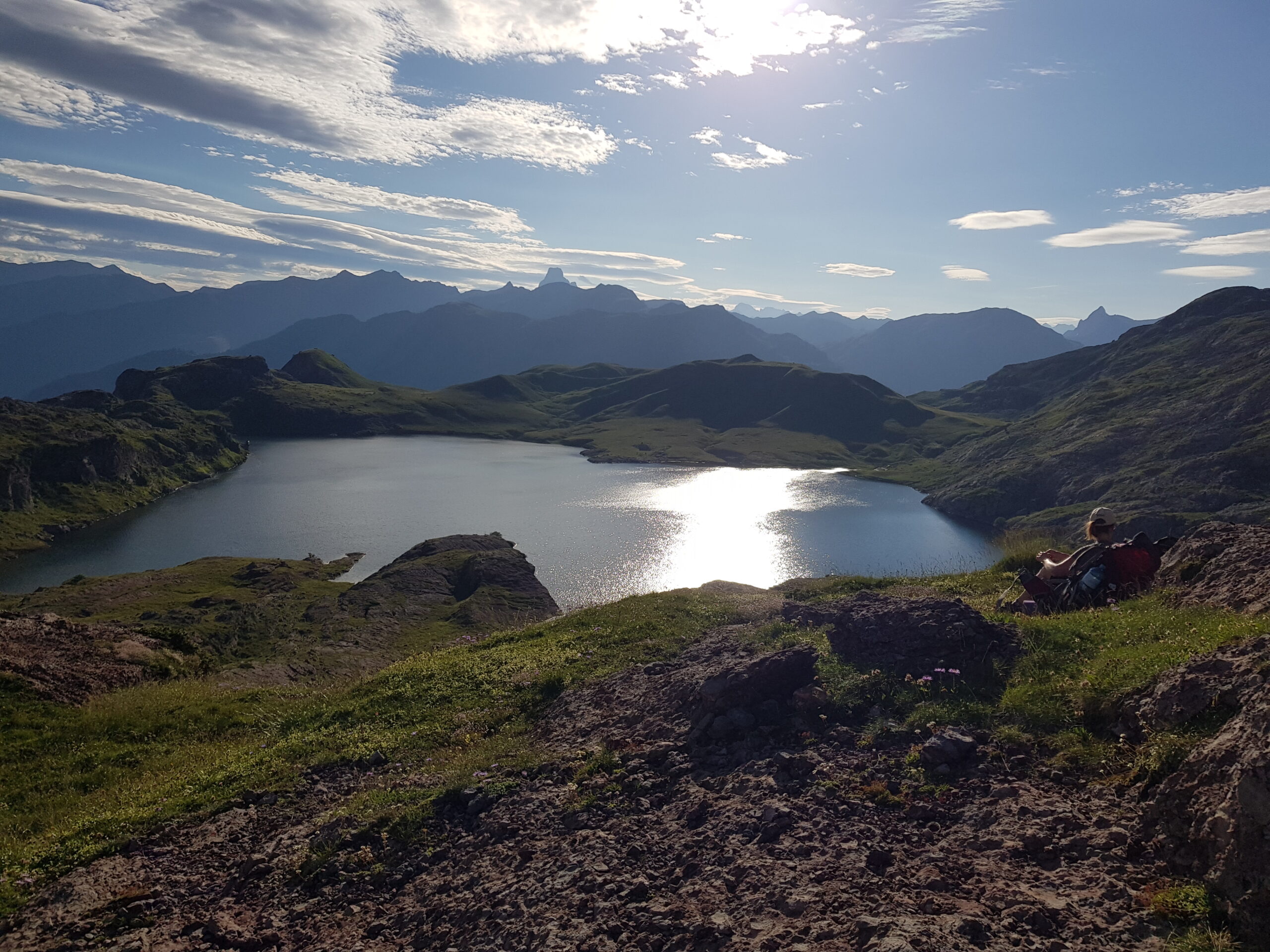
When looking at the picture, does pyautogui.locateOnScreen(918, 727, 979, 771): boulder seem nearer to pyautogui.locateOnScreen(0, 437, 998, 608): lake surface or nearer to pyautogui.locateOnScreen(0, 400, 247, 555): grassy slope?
pyautogui.locateOnScreen(0, 437, 998, 608): lake surface

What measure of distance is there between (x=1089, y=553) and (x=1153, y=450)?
151242mm

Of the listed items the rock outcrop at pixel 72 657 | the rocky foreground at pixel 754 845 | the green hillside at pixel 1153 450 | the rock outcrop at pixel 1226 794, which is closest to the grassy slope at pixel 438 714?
the rocky foreground at pixel 754 845

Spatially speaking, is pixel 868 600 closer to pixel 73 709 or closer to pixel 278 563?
pixel 73 709

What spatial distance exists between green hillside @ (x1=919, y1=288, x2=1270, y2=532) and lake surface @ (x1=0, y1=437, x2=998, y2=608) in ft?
61.7

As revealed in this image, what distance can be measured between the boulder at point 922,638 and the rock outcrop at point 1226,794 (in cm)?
378

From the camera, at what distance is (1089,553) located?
16.9 m

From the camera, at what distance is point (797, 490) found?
161875 mm

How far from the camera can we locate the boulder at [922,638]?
1284 centimetres

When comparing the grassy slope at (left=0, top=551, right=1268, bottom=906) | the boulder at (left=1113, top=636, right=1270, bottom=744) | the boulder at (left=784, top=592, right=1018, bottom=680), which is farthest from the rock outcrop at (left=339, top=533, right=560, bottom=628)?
the boulder at (left=1113, top=636, right=1270, bottom=744)

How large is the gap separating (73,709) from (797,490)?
153 metres

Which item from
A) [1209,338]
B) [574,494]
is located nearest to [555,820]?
[574,494]

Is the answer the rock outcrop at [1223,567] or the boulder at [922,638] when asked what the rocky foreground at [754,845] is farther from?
the rock outcrop at [1223,567]

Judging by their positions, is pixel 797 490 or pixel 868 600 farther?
pixel 797 490

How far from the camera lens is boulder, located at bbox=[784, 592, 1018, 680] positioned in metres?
12.8
